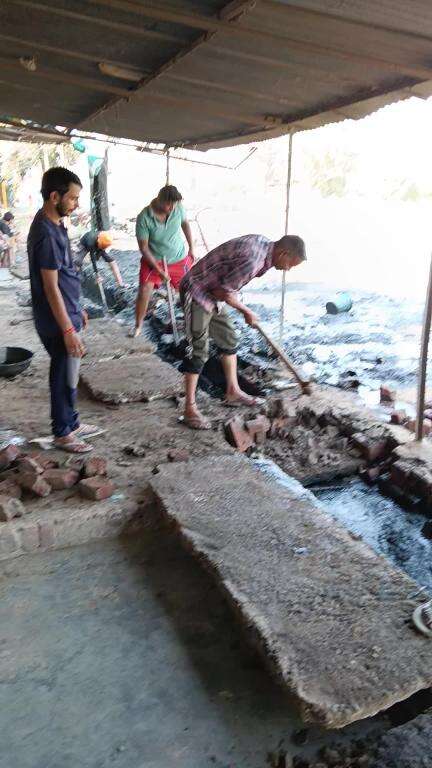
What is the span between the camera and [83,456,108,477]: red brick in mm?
3166

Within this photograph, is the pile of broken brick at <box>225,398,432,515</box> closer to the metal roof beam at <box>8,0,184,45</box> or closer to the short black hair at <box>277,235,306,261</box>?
the short black hair at <box>277,235,306,261</box>

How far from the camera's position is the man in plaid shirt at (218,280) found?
3918mm

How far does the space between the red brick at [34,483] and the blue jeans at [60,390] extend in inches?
22.8

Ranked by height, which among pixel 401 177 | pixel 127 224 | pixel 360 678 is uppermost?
pixel 401 177

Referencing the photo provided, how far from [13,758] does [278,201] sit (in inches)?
838

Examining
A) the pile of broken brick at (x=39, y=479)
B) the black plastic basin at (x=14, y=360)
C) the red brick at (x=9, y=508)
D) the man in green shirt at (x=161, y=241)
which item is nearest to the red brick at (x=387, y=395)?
the man in green shirt at (x=161, y=241)

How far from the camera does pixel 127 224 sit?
60.3 ft

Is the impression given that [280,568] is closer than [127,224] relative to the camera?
Yes

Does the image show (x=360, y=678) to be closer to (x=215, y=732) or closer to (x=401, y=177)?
(x=215, y=732)

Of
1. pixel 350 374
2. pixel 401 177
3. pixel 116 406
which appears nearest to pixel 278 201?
pixel 401 177

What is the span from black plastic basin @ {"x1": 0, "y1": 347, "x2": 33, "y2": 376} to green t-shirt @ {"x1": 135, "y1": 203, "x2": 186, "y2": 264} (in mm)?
1678

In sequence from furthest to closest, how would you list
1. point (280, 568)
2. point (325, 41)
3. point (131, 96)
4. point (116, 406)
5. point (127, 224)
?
point (127, 224) < point (131, 96) < point (116, 406) < point (325, 41) < point (280, 568)

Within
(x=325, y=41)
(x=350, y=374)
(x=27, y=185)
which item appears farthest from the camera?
(x=27, y=185)

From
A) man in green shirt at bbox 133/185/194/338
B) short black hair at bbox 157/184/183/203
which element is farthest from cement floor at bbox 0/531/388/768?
short black hair at bbox 157/184/183/203
